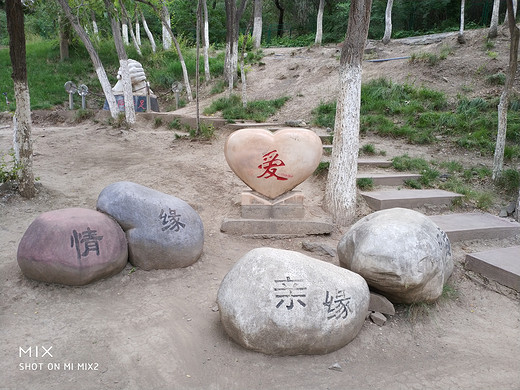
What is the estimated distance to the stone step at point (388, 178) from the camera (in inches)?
257

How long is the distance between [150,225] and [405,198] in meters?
3.83

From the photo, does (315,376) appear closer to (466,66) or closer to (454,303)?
(454,303)

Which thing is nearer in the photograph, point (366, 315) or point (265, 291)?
point (265, 291)

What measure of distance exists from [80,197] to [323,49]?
43.2 feet

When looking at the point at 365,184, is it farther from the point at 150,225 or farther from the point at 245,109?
the point at 245,109

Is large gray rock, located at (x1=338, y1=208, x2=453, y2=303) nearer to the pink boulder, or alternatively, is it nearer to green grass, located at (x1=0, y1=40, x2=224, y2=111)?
the pink boulder

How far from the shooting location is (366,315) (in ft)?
11.0

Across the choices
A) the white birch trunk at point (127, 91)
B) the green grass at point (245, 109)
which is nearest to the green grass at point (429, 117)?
the green grass at point (245, 109)

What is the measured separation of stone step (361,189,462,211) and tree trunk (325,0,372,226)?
415 millimetres

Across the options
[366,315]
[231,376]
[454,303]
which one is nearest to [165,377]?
[231,376]

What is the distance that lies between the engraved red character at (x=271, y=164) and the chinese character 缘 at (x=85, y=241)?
2346mm

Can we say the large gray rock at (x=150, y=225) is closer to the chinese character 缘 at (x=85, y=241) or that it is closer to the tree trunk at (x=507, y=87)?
the chinese character 缘 at (x=85, y=241)

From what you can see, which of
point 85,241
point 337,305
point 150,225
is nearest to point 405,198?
point 337,305

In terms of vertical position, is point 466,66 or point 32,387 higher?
point 466,66
